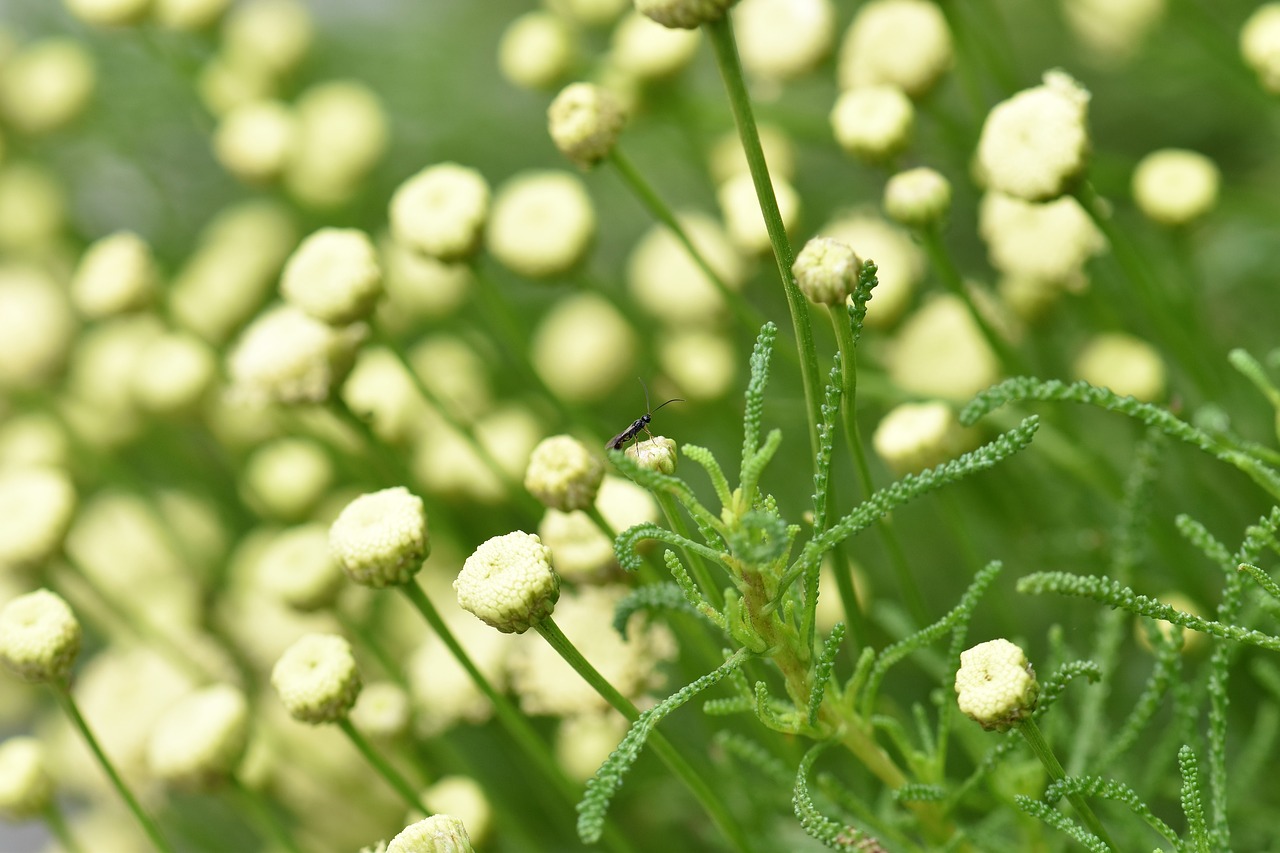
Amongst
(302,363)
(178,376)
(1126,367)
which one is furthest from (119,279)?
(1126,367)

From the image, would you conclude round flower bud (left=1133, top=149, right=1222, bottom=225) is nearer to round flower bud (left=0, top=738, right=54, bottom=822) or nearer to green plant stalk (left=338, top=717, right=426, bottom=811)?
green plant stalk (left=338, top=717, right=426, bottom=811)

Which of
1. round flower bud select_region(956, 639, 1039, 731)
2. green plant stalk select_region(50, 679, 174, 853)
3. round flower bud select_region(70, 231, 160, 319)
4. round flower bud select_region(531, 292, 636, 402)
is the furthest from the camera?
round flower bud select_region(531, 292, 636, 402)

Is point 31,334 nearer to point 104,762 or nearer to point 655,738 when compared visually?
point 104,762

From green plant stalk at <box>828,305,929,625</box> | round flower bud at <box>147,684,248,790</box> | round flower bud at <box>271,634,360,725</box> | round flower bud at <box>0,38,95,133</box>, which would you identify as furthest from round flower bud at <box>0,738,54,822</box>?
round flower bud at <box>0,38,95,133</box>

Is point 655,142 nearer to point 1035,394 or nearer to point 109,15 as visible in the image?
point 109,15

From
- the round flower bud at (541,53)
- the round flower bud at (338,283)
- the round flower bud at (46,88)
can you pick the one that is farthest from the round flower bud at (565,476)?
the round flower bud at (46,88)

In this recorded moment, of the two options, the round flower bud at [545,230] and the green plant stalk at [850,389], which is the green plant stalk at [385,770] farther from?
the round flower bud at [545,230]

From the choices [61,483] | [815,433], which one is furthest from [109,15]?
[815,433]
